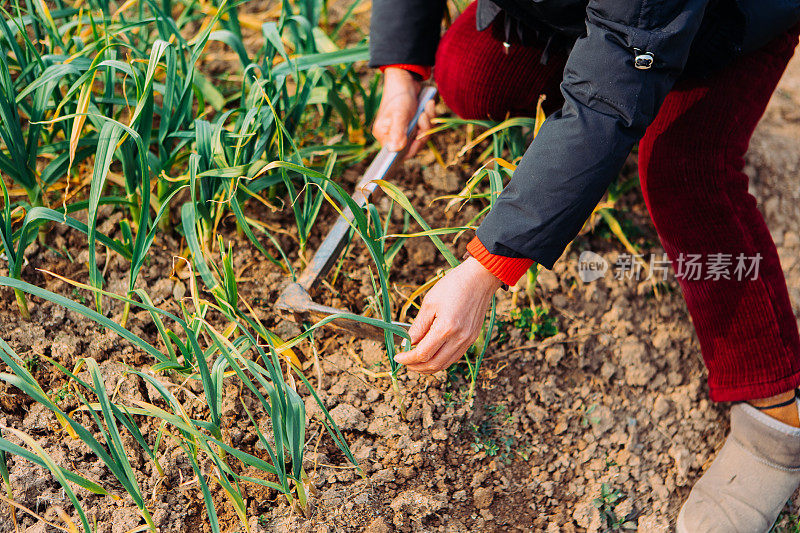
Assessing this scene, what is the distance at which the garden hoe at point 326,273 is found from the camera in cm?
121

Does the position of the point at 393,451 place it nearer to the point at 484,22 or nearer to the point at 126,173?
the point at 126,173

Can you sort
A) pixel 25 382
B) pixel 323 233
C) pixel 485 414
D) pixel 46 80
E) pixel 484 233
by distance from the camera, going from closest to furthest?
pixel 25 382 < pixel 484 233 < pixel 46 80 < pixel 485 414 < pixel 323 233

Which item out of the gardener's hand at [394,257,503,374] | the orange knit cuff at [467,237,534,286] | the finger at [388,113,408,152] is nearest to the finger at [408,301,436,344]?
the gardener's hand at [394,257,503,374]

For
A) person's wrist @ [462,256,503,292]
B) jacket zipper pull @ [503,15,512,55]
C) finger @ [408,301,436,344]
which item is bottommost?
finger @ [408,301,436,344]

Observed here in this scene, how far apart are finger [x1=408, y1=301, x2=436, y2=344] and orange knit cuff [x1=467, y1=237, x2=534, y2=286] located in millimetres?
109

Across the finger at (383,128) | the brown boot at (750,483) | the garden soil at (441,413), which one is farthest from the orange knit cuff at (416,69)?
the brown boot at (750,483)

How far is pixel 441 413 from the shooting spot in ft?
4.13

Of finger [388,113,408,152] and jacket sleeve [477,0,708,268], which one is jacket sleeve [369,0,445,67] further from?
jacket sleeve [477,0,708,268]

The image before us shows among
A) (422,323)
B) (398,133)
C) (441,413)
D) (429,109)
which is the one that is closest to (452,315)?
(422,323)

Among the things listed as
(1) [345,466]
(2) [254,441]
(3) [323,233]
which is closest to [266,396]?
(2) [254,441]

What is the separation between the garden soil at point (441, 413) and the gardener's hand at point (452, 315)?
0.72 feet

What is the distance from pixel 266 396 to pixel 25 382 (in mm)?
423

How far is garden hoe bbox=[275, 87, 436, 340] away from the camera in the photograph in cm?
121

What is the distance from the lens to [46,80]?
116 centimetres
